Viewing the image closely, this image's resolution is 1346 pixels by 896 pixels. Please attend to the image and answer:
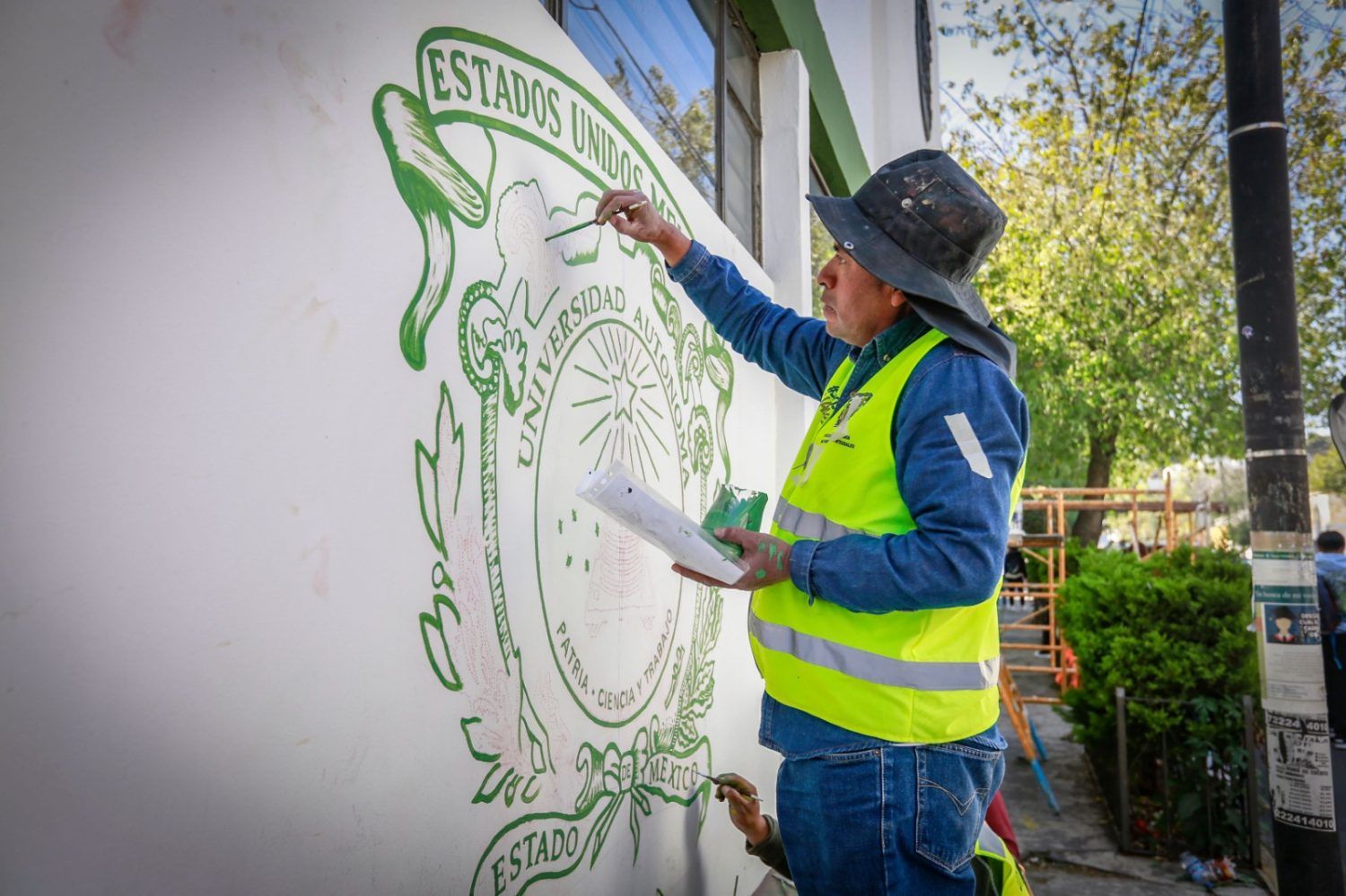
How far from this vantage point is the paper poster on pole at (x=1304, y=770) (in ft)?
13.1

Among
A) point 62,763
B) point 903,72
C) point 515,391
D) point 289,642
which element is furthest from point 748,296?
point 903,72

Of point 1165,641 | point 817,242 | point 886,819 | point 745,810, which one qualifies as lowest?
point 745,810

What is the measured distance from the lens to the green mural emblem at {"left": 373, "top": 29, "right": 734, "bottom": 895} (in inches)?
69.5

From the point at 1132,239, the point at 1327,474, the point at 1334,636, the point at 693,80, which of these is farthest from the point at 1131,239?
the point at 1327,474

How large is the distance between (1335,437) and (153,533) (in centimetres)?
562

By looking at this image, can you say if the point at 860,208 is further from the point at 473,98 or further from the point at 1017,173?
the point at 1017,173

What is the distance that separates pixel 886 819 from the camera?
188 centimetres

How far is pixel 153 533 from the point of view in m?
1.17

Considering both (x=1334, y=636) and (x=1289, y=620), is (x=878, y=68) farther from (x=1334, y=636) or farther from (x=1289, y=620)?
(x=1334, y=636)

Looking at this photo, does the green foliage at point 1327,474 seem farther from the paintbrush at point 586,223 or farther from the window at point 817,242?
the paintbrush at point 586,223

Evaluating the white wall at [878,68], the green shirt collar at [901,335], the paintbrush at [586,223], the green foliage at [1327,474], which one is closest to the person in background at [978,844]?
the green shirt collar at [901,335]

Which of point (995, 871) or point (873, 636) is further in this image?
point (995, 871)

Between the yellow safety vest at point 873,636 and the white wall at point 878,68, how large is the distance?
4.33 meters

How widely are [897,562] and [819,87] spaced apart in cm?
423
